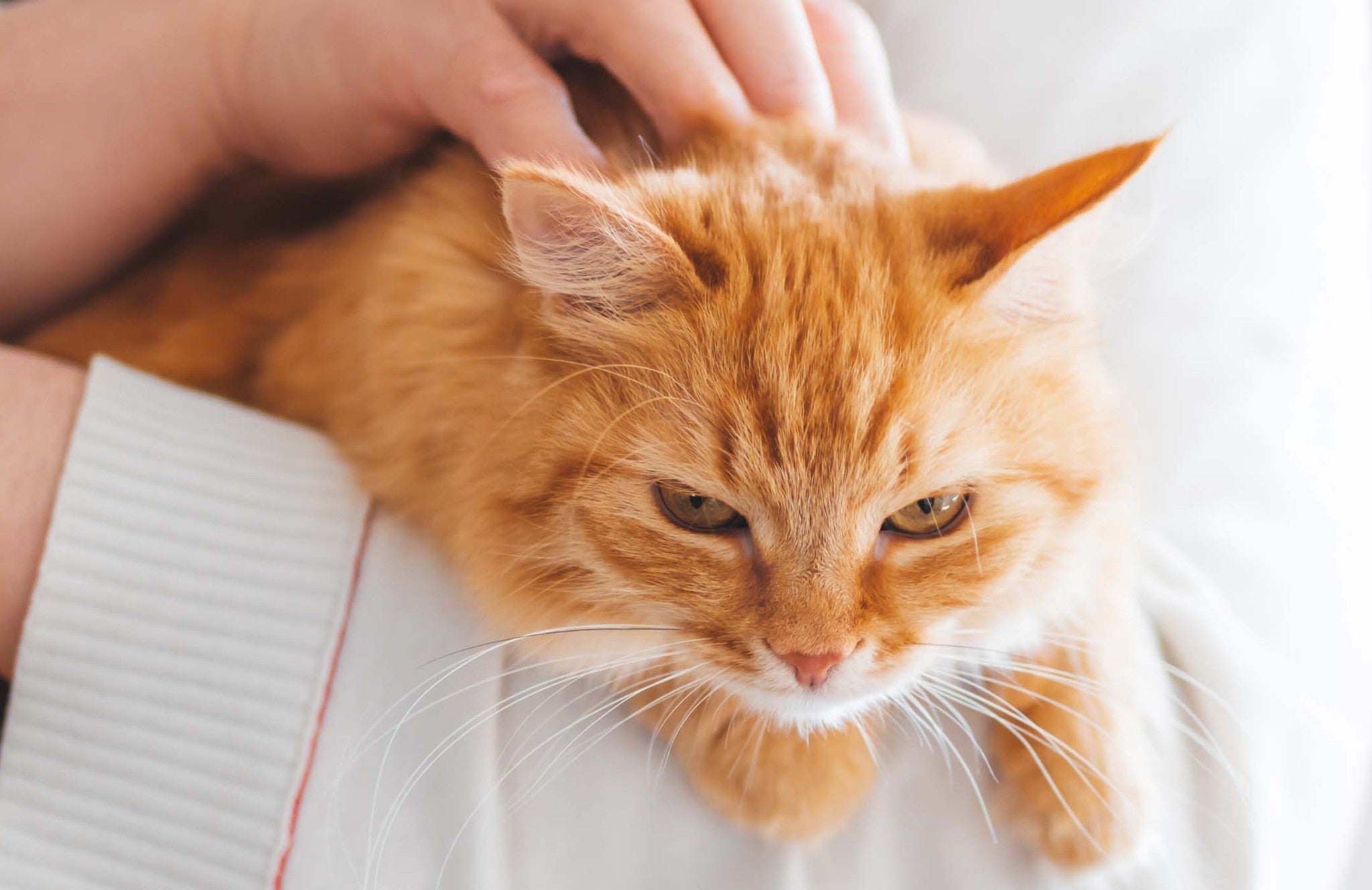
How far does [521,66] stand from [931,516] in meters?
0.63

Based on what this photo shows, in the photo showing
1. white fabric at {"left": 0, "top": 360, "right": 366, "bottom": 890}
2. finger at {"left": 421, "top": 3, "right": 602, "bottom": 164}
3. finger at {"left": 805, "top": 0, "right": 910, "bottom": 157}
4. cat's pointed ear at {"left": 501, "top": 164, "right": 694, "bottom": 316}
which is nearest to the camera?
cat's pointed ear at {"left": 501, "top": 164, "right": 694, "bottom": 316}

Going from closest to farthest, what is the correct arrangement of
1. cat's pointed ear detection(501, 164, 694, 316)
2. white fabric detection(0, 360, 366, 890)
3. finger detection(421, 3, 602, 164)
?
cat's pointed ear detection(501, 164, 694, 316) < white fabric detection(0, 360, 366, 890) < finger detection(421, 3, 602, 164)

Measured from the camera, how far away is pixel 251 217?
1373 millimetres

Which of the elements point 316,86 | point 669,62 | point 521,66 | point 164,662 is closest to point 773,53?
point 669,62

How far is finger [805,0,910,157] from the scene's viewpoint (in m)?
1.10

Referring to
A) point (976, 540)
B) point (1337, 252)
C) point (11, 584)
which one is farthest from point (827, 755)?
point (1337, 252)

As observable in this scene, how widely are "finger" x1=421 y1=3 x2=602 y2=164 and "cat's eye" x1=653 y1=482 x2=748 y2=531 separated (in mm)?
364

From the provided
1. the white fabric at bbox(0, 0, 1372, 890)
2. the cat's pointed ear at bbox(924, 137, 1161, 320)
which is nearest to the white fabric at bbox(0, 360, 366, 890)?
the white fabric at bbox(0, 0, 1372, 890)

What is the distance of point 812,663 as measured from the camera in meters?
0.85

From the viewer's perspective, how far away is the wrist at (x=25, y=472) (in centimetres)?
97

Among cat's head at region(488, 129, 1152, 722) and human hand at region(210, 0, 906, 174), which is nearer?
cat's head at region(488, 129, 1152, 722)

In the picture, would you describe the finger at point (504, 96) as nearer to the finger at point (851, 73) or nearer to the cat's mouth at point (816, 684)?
the finger at point (851, 73)

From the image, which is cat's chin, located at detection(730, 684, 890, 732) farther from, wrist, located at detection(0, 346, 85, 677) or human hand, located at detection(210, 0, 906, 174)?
wrist, located at detection(0, 346, 85, 677)

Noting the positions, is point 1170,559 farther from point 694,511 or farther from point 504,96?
point 504,96
